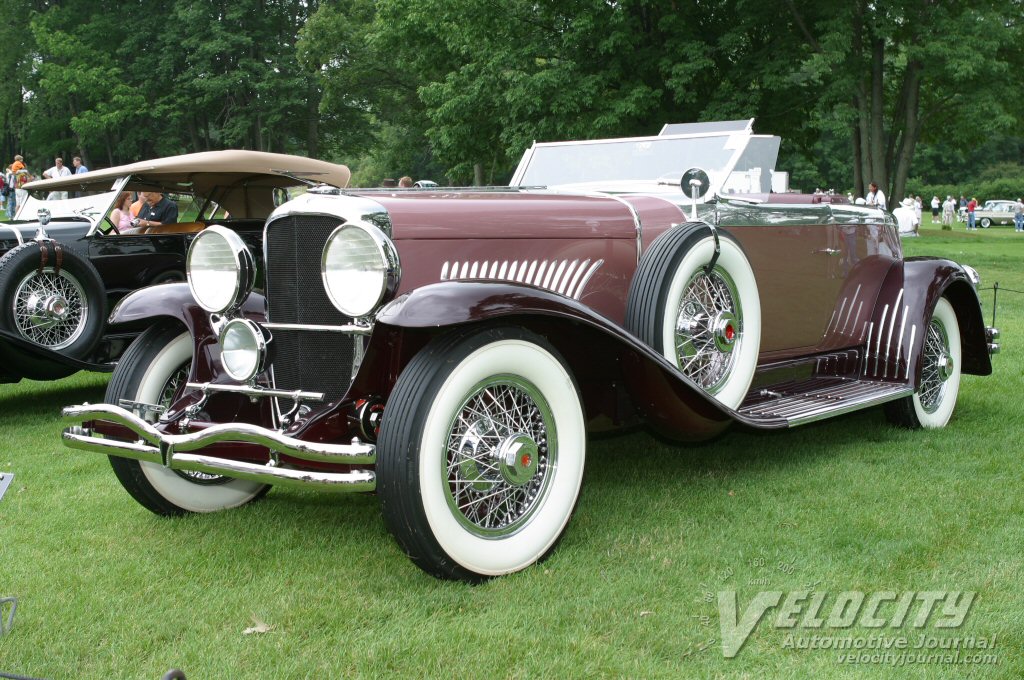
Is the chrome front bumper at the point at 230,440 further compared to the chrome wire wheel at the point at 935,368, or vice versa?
the chrome wire wheel at the point at 935,368

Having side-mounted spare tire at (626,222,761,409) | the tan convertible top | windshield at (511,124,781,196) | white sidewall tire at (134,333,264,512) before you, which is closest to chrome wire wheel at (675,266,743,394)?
A: side-mounted spare tire at (626,222,761,409)

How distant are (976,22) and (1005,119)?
193 cm

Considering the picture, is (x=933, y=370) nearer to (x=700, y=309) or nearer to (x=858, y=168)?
(x=700, y=309)

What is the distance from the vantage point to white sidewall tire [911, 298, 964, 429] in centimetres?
568

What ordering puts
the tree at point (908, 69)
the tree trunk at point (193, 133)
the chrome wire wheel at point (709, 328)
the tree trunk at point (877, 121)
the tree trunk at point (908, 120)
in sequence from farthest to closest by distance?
the tree trunk at point (193, 133)
the tree trunk at point (908, 120)
the tree trunk at point (877, 121)
the tree at point (908, 69)
the chrome wire wheel at point (709, 328)

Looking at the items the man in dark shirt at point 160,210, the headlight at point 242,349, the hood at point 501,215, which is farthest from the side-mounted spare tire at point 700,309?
the man in dark shirt at point 160,210

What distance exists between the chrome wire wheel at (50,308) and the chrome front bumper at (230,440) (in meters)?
3.20

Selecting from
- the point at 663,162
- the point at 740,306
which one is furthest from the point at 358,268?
the point at 663,162

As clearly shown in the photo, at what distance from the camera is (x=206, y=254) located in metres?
3.90

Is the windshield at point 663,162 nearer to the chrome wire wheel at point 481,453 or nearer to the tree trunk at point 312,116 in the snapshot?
the chrome wire wheel at point 481,453

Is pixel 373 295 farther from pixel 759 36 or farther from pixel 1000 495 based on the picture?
pixel 759 36

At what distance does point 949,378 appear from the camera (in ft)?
19.2

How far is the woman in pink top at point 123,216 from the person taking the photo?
8.06 meters

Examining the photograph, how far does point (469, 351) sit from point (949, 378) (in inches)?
154
